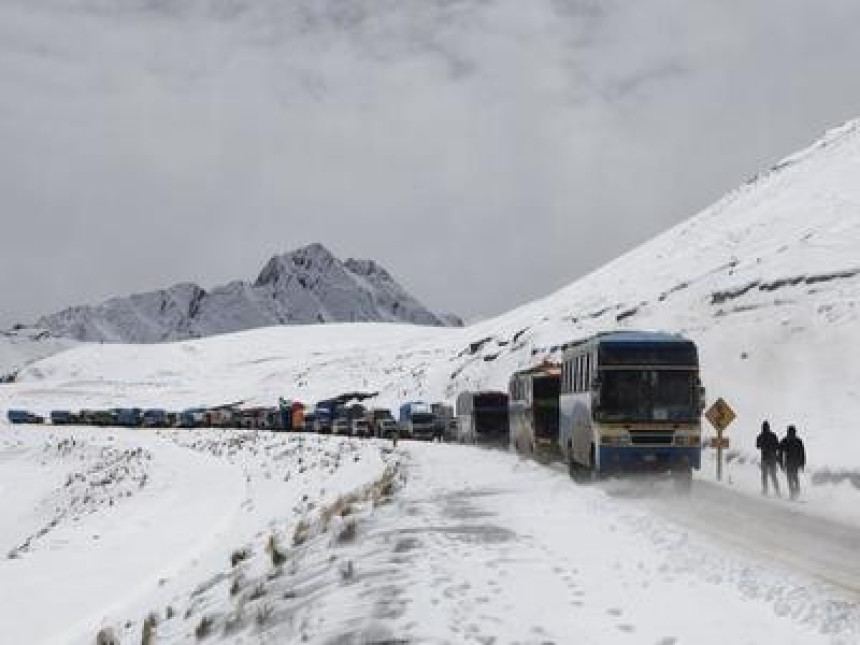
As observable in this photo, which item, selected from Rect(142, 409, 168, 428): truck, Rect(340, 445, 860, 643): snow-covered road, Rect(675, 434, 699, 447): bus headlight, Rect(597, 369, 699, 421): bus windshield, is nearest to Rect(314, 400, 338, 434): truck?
Rect(142, 409, 168, 428): truck

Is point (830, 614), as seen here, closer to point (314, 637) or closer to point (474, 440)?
point (314, 637)

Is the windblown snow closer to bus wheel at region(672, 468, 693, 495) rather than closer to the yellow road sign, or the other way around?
bus wheel at region(672, 468, 693, 495)

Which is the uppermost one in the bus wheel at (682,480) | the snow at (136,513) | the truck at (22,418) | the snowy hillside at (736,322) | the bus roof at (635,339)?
the snowy hillside at (736,322)

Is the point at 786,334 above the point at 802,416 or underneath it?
above

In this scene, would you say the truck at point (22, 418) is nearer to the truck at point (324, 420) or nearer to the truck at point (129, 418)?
the truck at point (129, 418)

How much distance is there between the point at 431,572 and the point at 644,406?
13.9 meters

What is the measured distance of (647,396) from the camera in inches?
997

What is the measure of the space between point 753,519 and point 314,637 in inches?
490

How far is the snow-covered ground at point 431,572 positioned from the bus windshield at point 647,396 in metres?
1.79

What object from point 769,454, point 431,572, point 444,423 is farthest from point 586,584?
point 444,423

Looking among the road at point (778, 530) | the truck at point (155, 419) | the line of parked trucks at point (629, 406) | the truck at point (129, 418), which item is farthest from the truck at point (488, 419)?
the truck at point (129, 418)

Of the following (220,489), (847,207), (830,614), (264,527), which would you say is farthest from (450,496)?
(847,207)

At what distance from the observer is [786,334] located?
6394 centimetres

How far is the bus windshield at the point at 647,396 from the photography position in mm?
25172
